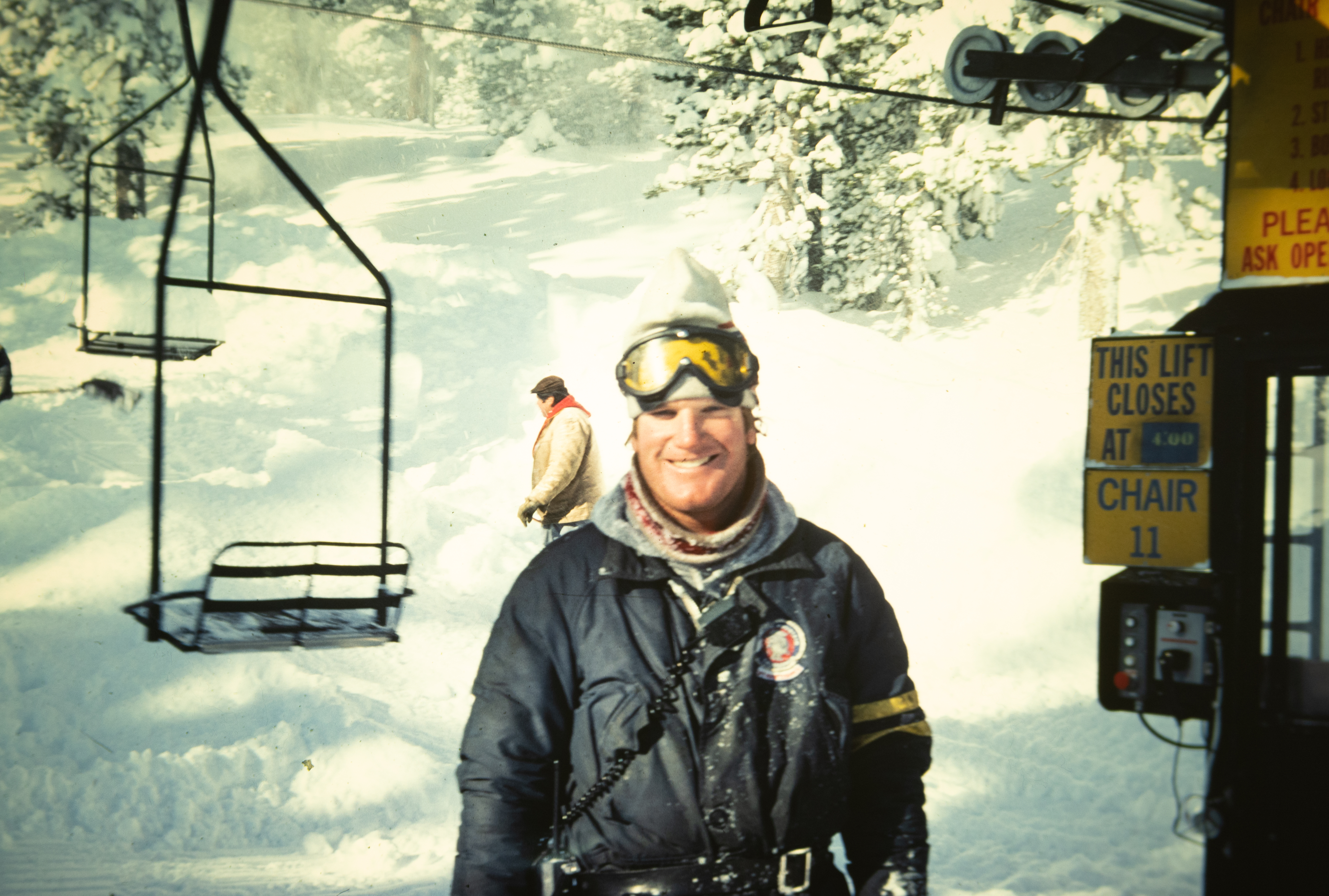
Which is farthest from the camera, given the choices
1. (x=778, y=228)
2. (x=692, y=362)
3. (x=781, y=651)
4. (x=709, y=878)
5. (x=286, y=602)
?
(x=778, y=228)

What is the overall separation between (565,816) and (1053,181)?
10.3 feet

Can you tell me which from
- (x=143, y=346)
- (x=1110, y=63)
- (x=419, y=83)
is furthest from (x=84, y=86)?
(x=1110, y=63)

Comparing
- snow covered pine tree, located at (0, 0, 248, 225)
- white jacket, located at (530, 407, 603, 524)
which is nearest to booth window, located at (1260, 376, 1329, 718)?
white jacket, located at (530, 407, 603, 524)

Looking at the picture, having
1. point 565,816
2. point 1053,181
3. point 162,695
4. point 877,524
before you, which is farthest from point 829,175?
point 162,695

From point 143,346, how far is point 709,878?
2.65m

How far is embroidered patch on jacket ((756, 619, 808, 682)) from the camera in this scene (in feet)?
8.14

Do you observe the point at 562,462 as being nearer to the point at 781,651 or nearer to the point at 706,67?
the point at 781,651

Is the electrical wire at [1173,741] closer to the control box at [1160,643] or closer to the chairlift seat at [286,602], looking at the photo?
the control box at [1160,643]

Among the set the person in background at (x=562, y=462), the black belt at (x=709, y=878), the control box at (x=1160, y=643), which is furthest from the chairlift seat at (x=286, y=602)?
the control box at (x=1160, y=643)

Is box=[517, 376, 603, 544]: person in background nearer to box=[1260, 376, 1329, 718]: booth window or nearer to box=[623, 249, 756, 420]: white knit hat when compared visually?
box=[623, 249, 756, 420]: white knit hat

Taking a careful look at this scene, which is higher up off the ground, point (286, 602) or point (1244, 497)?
point (1244, 497)

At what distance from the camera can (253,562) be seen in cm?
330

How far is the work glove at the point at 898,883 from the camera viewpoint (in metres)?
2.49

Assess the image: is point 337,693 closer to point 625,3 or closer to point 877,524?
point 877,524
